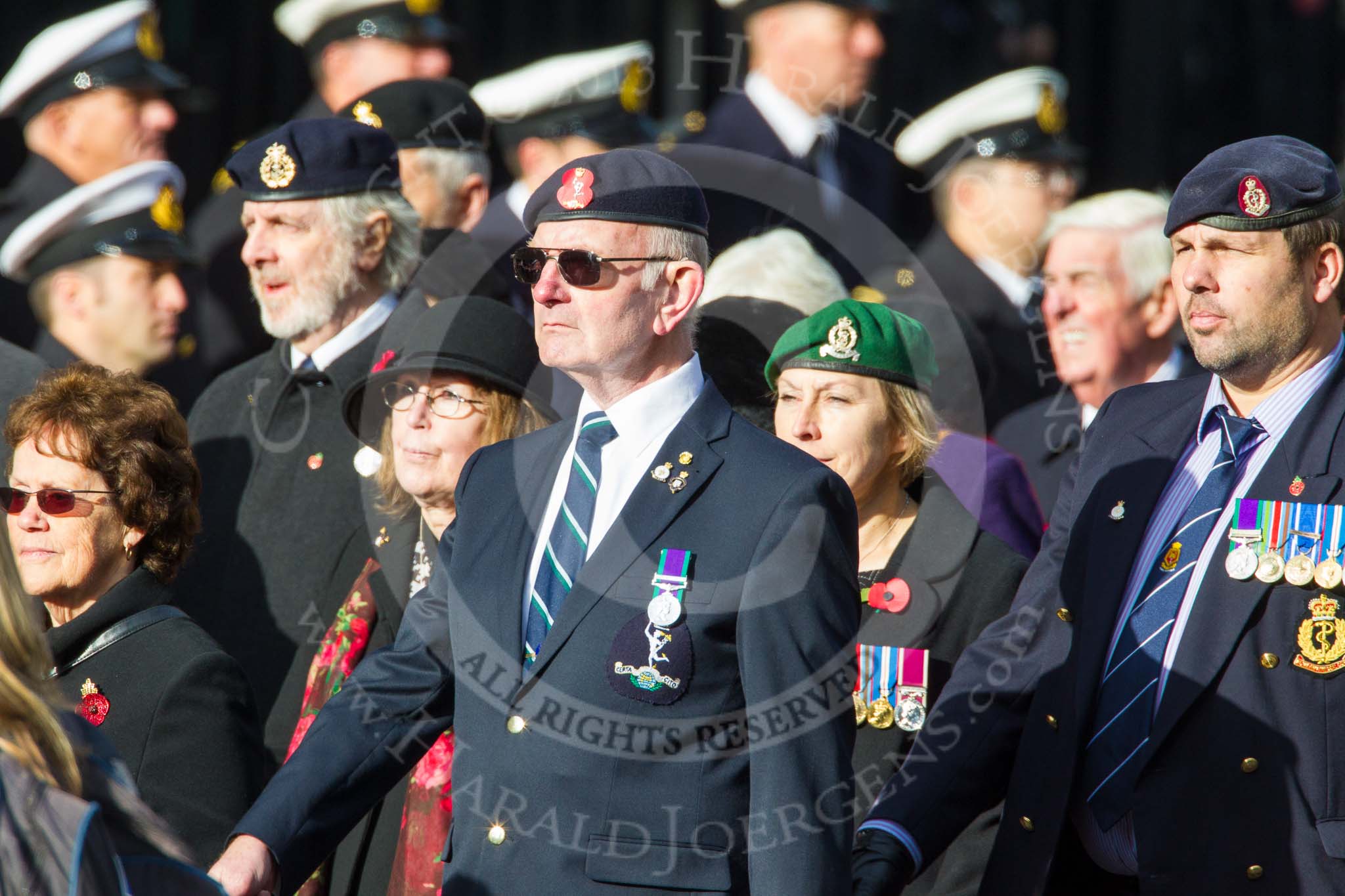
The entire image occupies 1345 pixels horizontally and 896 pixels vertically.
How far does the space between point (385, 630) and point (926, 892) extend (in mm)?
1418

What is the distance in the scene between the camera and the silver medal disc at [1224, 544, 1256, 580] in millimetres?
3203

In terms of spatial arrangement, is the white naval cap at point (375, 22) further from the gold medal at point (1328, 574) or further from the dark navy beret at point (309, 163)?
the gold medal at point (1328, 574)

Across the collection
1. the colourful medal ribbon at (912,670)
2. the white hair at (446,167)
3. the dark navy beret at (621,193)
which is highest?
the white hair at (446,167)

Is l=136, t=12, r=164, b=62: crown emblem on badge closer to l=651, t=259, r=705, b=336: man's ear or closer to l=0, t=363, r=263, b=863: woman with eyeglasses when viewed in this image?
l=0, t=363, r=263, b=863: woman with eyeglasses

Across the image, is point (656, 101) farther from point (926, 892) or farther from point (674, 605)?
point (674, 605)

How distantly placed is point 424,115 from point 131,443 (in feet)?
8.69

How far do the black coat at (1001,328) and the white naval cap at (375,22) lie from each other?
2228mm

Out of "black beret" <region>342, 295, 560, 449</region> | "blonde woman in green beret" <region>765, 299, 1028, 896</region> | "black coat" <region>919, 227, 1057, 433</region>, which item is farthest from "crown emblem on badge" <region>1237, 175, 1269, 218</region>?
"black coat" <region>919, 227, 1057, 433</region>

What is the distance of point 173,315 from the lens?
6074 millimetres

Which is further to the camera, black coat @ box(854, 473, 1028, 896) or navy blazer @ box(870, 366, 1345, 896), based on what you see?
black coat @ box(854, 473, 1028, 896)

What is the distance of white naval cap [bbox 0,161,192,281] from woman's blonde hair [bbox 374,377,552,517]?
194cm

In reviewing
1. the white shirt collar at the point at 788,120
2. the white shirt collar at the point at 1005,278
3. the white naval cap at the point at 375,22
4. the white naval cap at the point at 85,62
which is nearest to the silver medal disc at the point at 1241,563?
the white shirt collar at the point at 788,120

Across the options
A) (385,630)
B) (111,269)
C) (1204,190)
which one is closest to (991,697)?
(1204,190)

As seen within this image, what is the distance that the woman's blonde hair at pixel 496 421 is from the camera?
4.38 meters
